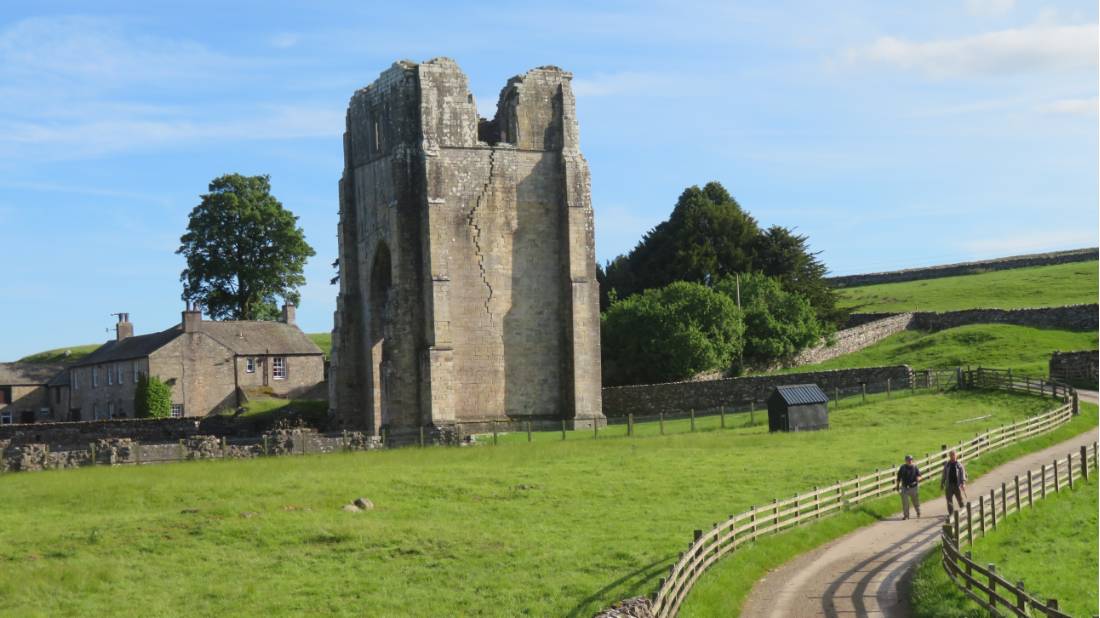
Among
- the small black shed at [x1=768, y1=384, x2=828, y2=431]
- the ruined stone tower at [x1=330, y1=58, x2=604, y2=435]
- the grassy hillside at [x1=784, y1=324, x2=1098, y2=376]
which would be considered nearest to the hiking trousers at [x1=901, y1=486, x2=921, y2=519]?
the small black shed at [x1=768, y1=384, x2=828, y2=431]

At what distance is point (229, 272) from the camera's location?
3674 inches

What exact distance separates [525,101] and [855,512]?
105 feet

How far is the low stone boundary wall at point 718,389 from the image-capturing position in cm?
6401

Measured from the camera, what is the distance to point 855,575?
2970 cm

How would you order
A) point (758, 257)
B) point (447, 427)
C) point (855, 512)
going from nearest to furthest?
point (855, 512) < point (447, 427) < point (758, 257)

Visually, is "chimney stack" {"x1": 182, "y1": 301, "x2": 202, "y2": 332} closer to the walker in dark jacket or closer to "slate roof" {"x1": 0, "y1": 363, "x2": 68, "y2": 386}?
"slate roof" {"x1": 0, "y1": 363, "x2": 68, "y2": 386}

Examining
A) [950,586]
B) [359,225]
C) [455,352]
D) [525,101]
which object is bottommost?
[950,586]

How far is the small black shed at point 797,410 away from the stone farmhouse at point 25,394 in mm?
48128

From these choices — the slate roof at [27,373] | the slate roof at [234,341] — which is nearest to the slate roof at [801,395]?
the slate roof at [234,341]

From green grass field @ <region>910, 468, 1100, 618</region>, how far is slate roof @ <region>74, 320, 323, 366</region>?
53182 mm

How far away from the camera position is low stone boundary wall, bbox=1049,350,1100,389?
63.8 metres

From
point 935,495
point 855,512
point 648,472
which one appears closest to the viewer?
point 855,512

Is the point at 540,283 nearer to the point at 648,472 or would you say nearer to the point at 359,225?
the point at 359,225

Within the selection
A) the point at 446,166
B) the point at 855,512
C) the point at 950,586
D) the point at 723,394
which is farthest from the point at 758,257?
the point at 950,586
